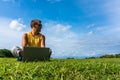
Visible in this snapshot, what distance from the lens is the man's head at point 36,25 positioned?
14266 millimetres

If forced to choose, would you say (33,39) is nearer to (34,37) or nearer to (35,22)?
(34,37)

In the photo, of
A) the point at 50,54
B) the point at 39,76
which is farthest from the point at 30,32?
the point at 39,76

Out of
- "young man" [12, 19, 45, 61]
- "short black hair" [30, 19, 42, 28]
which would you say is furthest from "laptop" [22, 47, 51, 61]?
"short black hair" [30, 19, 42, 28]

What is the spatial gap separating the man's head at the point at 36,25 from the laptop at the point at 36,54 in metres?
1.26

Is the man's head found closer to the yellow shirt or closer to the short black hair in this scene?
the short black hair

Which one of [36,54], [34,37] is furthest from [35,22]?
[36,54]

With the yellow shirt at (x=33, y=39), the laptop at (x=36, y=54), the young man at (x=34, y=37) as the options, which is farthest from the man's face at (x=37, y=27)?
the laptop at (x=36, y=54)

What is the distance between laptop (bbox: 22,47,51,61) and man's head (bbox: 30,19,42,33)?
4.14 feet

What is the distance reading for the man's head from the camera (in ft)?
46.8

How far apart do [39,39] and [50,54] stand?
1262mm

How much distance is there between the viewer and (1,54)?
2139cm

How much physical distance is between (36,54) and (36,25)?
1.53m

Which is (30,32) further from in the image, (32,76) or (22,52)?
(32,76)

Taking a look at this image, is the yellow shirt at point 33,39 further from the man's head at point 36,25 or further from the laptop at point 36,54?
the laptop at point 36,54
